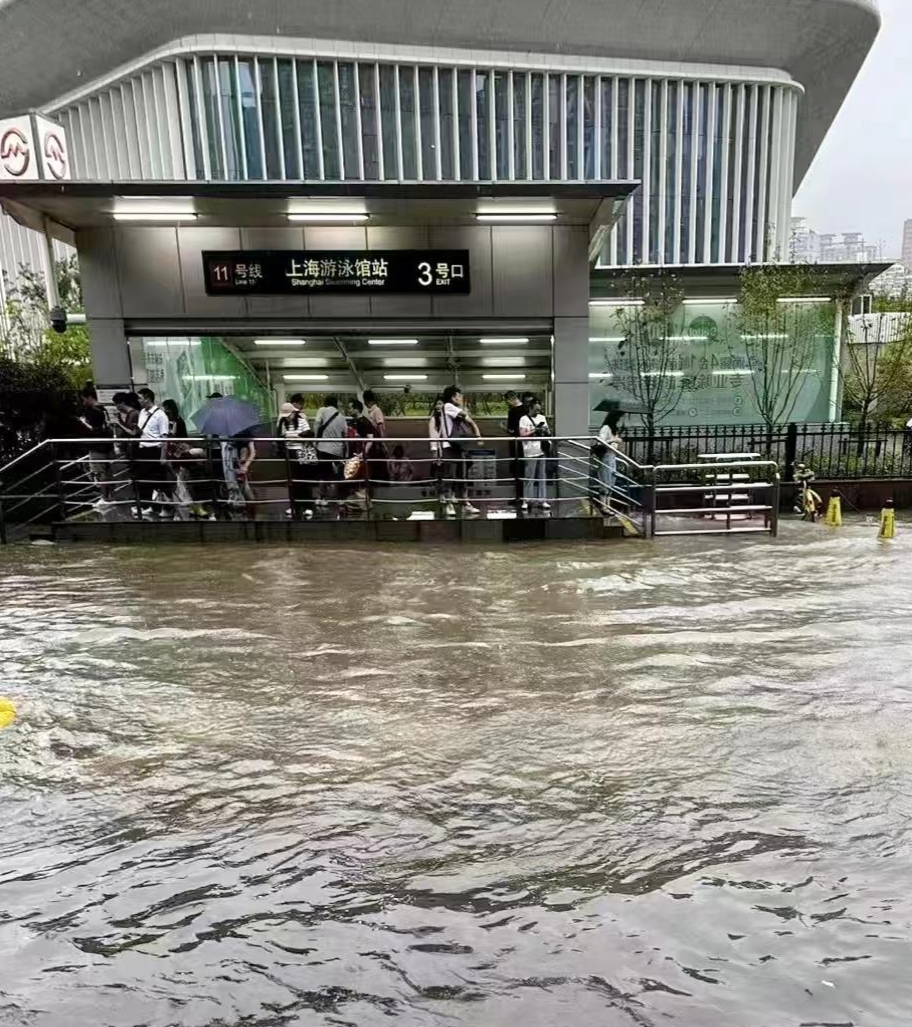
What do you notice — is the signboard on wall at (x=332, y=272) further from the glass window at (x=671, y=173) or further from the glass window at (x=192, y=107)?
the glass window at (x=671, y=173)

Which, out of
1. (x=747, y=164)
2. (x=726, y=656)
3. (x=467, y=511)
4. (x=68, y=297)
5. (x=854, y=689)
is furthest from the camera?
(x=747, y=164)

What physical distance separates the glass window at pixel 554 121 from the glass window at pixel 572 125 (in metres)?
0.47

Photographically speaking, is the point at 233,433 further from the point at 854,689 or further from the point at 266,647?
the point at 854,689

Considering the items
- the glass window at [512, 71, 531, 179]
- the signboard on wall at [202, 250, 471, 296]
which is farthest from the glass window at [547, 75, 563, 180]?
the signboard on wall at [202, 250, 471, 296]

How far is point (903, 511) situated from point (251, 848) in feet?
43.1

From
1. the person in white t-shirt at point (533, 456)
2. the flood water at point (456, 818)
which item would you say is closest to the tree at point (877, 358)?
the person in white t-shirt at point (533, 456)

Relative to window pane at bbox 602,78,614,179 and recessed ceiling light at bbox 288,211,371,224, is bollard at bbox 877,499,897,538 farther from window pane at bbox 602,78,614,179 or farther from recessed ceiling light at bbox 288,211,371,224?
window pane at bbox 602,78,614,179

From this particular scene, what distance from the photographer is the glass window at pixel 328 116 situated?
26.8 metres

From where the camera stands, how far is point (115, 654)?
5270mm

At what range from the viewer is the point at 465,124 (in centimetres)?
2812

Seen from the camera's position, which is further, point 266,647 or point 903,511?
point 903,511

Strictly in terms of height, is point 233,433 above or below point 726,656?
above

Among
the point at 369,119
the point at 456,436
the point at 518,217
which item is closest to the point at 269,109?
the point at 369,119

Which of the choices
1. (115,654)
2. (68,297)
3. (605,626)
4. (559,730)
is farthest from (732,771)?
(68,297)
